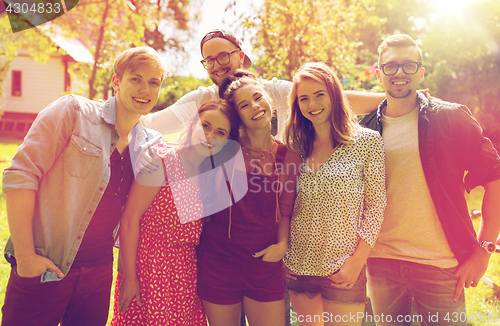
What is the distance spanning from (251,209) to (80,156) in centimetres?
115

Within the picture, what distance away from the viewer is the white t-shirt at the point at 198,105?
309 centimetres

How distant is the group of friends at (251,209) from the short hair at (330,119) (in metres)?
0.01

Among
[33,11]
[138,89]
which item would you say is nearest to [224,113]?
[138,89]

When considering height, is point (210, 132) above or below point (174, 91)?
above

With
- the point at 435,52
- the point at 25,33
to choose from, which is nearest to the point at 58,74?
the point at 25,33

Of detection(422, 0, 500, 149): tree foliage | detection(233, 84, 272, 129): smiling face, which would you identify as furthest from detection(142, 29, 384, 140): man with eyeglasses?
detection(422, 0, 500, 149): tree foliage

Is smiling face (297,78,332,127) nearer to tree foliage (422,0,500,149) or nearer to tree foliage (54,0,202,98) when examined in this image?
tree foliage (54,0,202,98)

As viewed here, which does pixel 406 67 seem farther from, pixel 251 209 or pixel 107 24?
pixel 107 24

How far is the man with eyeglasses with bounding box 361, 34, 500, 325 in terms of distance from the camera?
237cm

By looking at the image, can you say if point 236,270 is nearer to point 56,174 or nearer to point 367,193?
point 367,193

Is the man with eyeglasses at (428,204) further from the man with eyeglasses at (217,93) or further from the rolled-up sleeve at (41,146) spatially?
the rolled-up sleeve at (41,146)

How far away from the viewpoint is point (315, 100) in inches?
92.7

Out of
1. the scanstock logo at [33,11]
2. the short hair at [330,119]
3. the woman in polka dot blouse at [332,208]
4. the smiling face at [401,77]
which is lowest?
the woman in polka dot blouse at [332,208]

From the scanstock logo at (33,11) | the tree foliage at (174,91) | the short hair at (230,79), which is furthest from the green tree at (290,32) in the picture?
the tree foliage at (174,91)
